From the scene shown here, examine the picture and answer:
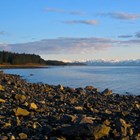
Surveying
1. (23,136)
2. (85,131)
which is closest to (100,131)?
(85,131)

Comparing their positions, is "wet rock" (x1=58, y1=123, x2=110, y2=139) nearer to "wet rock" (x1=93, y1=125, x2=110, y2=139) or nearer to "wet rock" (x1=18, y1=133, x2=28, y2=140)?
"wet rock" (x1=93, y1=125, x2=110, y2=139)

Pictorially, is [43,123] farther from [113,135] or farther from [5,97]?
[5,97]

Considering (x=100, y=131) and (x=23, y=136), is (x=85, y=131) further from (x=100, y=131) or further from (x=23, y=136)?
(x=23, y=136)

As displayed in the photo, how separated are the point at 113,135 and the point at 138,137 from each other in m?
0.90

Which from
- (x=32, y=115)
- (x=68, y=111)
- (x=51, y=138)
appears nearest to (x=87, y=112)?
(x=68, y=111)

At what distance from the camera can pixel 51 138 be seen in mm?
13344

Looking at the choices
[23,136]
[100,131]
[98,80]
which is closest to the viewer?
[23,136]

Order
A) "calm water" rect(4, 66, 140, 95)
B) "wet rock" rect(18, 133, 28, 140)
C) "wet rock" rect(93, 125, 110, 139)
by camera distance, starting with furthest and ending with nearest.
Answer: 1. "calm water" rect(4, 66, 140, 95)
2. "wet rock" rect(93, 125, 110, 139)
3. "wet rock" rect(18, 133, 28, 140)

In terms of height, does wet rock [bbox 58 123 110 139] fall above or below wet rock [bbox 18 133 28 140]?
above

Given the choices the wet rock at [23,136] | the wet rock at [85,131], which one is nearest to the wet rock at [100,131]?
the wet rock at [85,131]

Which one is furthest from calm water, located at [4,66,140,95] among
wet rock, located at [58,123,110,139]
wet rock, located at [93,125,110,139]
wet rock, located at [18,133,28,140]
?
wet rock, located at [18,133,28,140]

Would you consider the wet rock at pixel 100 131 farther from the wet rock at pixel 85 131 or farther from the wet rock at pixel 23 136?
the wet rock at pixel 23 136

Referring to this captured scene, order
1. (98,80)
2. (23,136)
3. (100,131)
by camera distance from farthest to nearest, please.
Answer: (98,80) → (100,131) → (23,136)

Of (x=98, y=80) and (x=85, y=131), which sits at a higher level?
(x=85, y=131)
